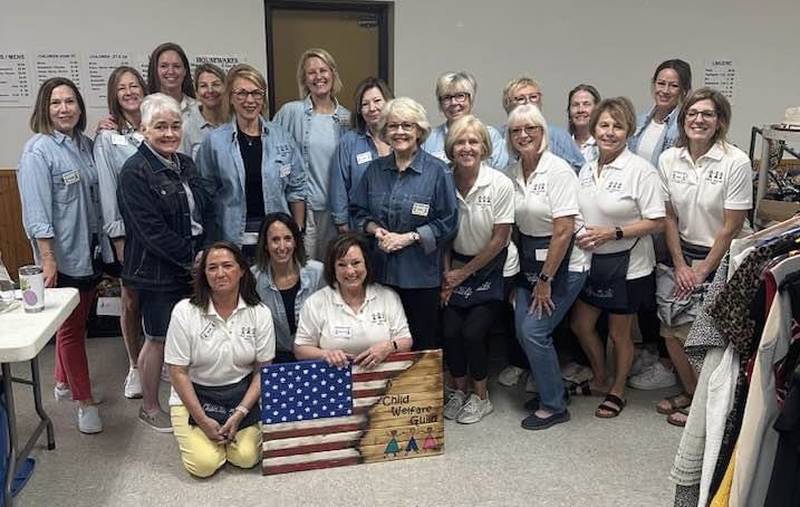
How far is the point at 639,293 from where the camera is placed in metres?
3.18

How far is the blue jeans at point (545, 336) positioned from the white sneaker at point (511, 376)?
0.43 m

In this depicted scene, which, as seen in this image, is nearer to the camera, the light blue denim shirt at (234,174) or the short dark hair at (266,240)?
the short dark hair at (266,240)

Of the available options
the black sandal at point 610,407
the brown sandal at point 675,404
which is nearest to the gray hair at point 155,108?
the black sandal at point 610,407

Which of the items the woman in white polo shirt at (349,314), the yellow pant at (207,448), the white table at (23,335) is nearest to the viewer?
the white table at (23,335)

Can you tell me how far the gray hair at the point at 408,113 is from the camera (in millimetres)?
2848

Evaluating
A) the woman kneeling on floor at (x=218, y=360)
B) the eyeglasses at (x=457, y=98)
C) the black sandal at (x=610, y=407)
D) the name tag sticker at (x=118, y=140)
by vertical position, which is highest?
the eyeglasses at (x=457, y=98)

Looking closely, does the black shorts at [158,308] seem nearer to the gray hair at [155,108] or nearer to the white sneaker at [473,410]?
the gray hair at [155,108]

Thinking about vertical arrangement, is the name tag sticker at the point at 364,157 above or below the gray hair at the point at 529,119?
below

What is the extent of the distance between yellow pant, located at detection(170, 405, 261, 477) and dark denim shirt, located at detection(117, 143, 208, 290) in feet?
1.75

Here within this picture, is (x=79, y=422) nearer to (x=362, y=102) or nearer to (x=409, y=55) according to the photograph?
(x=362, y=102)

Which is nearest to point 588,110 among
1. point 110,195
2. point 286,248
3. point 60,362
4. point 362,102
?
point 362,102

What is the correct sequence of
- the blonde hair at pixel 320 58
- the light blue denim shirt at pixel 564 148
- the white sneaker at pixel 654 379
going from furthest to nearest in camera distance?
the white sneaker at pixel 654 379 < the light blue denim shirt at pixel 564 148 < the blonde hair at pixel 320 58

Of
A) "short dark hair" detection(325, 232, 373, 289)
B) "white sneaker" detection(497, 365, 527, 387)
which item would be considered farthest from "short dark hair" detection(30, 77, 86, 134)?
"white sneaker" detection(497, 365, 527, 387)

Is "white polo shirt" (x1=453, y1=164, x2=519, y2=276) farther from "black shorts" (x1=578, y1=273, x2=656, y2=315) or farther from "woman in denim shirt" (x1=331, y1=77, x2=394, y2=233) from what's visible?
"black shorts" (x1=578, y1=273, x2=656, y2=315)
